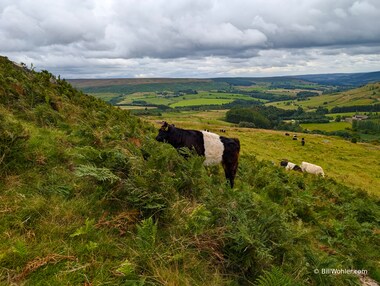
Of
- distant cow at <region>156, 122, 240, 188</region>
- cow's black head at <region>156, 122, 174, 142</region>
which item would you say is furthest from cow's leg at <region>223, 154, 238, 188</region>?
cow's black head at <region>156, 122, 174, 142</region>

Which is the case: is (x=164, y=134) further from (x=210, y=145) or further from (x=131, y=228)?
(x=131, y=228)

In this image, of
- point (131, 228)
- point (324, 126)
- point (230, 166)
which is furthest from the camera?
point (324, 126)

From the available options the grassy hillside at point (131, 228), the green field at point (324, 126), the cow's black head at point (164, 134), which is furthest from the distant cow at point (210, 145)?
the green field at point (324, 126)

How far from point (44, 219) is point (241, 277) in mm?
2918

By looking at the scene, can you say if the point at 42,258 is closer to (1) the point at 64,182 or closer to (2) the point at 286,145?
(1) the point at 64,182

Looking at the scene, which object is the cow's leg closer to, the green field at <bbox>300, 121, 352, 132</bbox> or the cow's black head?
the cow's black head

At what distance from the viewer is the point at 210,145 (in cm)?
1113

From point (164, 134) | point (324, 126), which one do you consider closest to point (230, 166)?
point (164, 134)

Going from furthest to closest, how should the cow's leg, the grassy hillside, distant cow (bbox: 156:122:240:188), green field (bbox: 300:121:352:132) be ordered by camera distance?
green field (bbox: 300:121:352:132)
the cow's leg
distant cow (bbox: 156:122:240:188)
the grassy hillside

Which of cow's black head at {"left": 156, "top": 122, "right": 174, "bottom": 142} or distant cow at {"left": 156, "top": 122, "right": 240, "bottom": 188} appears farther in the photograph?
cow's black head at {"left": 156, "top": 122, "right": 174, "bottom": 142}

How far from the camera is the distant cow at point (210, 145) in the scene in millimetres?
11086

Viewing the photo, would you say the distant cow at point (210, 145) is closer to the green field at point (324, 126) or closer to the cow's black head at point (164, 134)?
the cow's black head at point (164, 134)

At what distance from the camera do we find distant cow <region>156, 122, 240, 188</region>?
11086mm

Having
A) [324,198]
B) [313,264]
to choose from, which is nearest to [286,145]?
[324,198]
